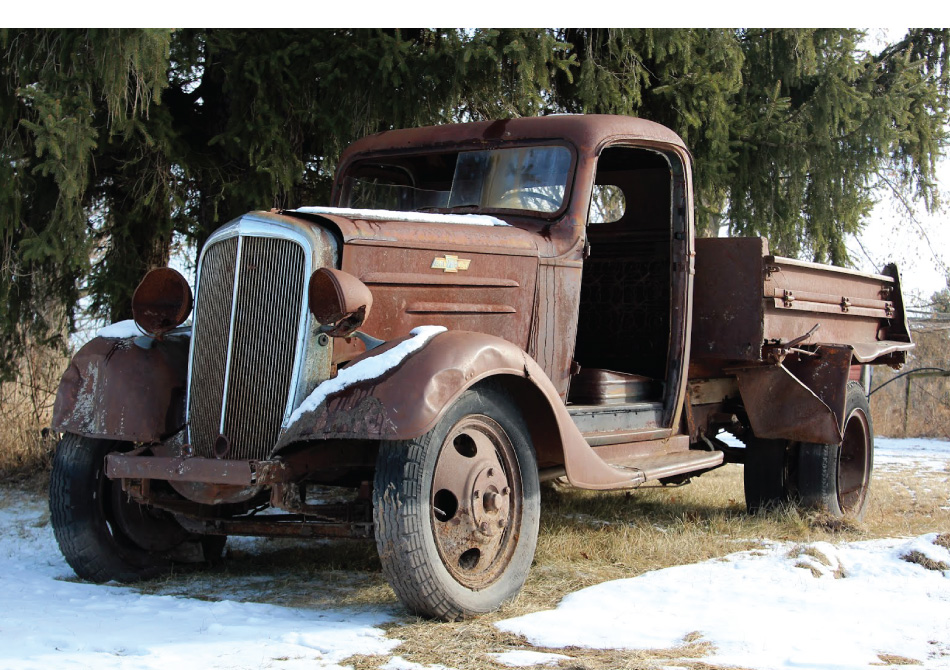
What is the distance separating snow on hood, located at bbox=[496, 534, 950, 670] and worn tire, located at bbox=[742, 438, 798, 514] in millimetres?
1324

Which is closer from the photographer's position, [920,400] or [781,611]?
[781,611]

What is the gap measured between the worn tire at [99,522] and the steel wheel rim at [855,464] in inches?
172

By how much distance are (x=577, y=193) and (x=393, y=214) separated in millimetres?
1098

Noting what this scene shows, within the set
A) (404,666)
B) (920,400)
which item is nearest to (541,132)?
(404,666)

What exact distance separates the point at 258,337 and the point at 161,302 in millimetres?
735

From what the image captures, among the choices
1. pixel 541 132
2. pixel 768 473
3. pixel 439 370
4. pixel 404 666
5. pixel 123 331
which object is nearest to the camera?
pixel 404 666

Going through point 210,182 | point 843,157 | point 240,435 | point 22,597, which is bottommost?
point 22,597

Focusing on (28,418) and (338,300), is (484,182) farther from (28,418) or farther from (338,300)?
(28,418)

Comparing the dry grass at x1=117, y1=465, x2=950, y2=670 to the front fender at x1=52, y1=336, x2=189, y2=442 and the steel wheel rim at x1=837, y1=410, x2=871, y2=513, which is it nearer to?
the steel wheel rim at x1=837, y1=410, x2=871, y2=513

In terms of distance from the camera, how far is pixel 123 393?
4488 millimetres

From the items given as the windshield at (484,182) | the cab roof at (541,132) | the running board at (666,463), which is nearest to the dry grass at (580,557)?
the running board at (666,463)

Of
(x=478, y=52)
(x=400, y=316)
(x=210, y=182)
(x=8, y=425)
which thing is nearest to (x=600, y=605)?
(x=400, y=316)

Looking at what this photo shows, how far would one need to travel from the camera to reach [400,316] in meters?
4.43

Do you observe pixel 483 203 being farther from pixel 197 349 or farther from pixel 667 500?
pixel 667 500
